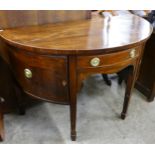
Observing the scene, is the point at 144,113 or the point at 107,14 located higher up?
the point at 107,14

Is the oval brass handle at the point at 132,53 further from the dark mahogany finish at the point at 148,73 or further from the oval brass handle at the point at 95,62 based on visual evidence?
the dark mahogany finish at the point at 148,73

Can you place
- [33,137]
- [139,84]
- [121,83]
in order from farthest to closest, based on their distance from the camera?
1. [121,83]
2. [139,84]
3. [33,137]

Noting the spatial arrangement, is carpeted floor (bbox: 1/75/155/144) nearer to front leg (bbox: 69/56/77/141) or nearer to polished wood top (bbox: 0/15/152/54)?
front leg (bbox: 69/56/77/141)

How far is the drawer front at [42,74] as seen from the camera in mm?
977

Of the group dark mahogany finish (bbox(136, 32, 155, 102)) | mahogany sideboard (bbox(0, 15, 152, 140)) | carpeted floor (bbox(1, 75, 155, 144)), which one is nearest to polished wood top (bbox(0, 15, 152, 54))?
mahogany sideboard (bbox(0, 15, 152, 140))

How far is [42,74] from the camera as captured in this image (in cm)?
103

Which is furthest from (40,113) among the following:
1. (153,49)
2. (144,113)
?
(153,49)

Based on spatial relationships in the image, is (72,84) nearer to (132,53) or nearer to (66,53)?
(66,53)

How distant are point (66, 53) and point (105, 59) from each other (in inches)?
8.5

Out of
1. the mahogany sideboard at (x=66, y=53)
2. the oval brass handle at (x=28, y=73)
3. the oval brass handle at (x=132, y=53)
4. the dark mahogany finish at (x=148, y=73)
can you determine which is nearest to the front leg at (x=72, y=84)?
the mahogany sideboard at (x=66, y=53)

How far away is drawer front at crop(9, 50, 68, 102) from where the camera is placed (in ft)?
3.20
